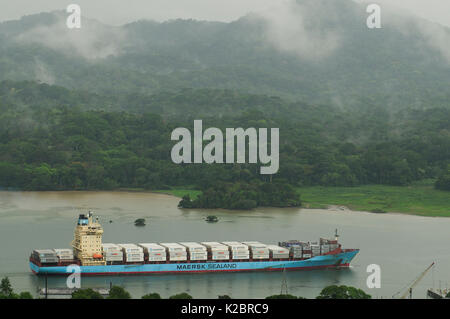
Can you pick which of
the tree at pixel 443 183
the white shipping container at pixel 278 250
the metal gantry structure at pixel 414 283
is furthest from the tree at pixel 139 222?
the tree at pixel 443 183

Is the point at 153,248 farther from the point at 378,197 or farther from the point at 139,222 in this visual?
the point at 378,197

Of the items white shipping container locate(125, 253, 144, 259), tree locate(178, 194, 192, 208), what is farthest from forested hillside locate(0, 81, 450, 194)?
white shipping container locate(125, 253, 144, 259)

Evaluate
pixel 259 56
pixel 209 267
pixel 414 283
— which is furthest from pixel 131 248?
pixel 259 56

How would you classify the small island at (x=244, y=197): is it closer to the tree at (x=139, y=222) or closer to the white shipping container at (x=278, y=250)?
the tree at (x=139, y=222)
